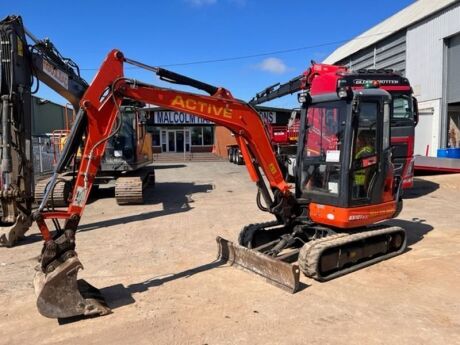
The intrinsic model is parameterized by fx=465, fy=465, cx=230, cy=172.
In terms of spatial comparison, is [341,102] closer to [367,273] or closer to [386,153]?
[386,153]

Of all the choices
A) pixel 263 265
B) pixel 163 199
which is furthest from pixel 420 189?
pixel 263 265

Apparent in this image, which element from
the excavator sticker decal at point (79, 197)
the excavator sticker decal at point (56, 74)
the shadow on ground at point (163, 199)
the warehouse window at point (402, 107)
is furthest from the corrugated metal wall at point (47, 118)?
the excavator sticker decal at point (79, 197)

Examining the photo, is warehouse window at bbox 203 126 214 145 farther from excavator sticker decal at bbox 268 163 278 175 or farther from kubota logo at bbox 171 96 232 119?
kubota logo at bbox 171 96 232 119

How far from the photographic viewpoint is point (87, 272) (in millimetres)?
6445

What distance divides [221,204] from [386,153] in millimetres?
6344

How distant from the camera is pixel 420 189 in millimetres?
14773

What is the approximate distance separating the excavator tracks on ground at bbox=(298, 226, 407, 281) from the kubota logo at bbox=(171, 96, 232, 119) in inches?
80.2

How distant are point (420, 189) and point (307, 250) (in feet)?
33.8

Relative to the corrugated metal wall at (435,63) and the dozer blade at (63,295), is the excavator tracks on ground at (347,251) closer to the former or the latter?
the dozer blade at (63,295)

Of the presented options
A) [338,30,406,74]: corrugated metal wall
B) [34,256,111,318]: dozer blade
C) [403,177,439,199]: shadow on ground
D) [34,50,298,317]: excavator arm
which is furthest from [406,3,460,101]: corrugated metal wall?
[34,256,111,318]: dozer blade

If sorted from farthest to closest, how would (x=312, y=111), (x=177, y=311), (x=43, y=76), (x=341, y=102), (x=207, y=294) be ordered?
(x=43, y=76)
(x=312, y=111)
(x=341, y=102)
(x=207, y=294)
(x=177, y=311)

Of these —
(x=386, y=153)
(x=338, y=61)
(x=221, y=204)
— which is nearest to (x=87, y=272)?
(x=386, y=153)

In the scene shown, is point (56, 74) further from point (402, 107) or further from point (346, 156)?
point (402, 107)

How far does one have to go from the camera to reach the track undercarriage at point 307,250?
575cm
